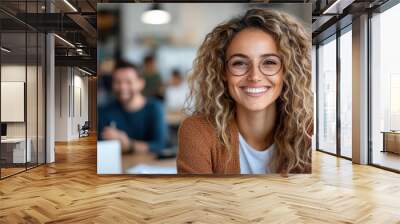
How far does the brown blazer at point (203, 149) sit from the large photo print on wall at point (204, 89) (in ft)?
0.04

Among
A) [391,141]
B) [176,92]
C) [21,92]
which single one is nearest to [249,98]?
[176,92]

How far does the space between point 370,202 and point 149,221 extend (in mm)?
2477

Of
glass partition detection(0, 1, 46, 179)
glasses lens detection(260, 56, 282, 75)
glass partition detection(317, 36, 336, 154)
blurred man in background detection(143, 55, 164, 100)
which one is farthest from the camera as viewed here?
glass partition detection(317, 36, 336, 154)

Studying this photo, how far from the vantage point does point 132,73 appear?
539 cm

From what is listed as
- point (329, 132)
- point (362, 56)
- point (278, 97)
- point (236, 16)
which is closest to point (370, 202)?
point (278, 97)

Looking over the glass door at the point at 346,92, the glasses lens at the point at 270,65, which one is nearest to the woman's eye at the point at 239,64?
the glasses lens at the point at 270,65

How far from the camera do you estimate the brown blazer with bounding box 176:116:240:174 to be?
16.9 ft

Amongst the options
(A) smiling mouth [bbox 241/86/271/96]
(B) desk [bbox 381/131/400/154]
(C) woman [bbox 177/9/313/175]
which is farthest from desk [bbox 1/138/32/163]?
(B) desk [bbox 381/131/400/154]

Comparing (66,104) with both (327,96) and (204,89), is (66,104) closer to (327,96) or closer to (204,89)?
(327,96)

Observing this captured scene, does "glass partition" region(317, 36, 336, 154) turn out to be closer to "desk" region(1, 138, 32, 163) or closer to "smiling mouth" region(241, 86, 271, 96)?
"smiling mouth" region(241, 86, 271, 96)

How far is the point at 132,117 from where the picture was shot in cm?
541

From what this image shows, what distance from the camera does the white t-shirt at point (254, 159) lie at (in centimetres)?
527

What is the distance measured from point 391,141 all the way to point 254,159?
10.7ft

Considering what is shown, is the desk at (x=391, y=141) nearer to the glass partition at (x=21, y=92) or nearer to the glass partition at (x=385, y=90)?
the glass partition at (x=385, y=90)
